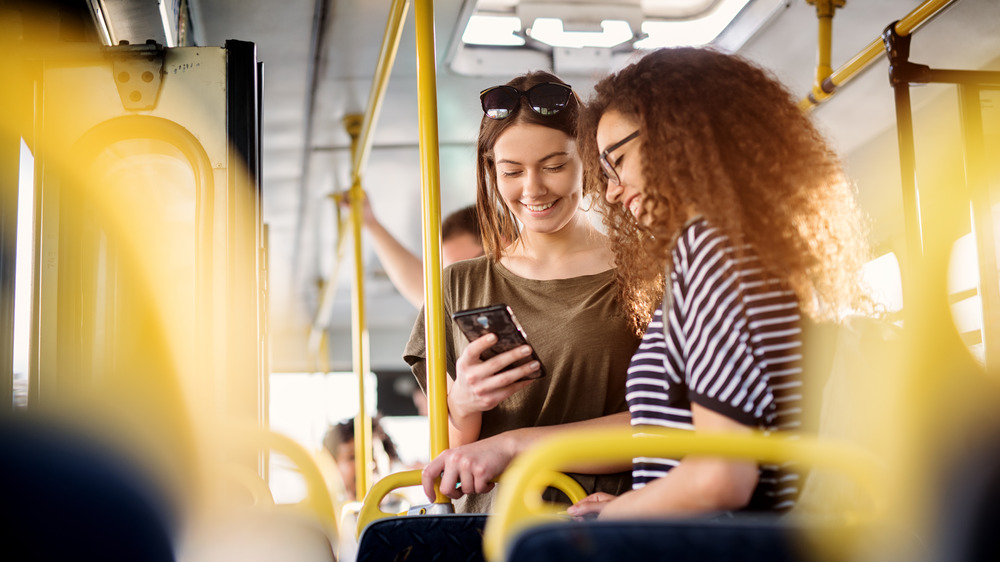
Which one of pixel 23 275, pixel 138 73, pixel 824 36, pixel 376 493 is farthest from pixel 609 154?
pixel 824 36

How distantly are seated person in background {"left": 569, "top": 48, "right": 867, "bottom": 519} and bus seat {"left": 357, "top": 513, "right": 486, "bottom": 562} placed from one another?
0.19 meters

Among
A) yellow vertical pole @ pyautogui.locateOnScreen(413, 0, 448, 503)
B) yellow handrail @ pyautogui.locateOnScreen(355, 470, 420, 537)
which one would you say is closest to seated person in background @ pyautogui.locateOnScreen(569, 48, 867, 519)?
yellow handrail @ pyautogui.locateOnScreen(355, 470, 420, 537)

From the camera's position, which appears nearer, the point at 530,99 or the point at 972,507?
the point at 972,507

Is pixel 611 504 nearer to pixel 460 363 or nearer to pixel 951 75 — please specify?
pixel 460 363

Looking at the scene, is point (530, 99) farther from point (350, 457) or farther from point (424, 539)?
point (350, 457)

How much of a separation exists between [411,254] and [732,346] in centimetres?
379

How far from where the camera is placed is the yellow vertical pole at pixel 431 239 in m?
2.10

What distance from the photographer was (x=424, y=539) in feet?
5.20

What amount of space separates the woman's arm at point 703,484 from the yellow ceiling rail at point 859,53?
1.25 meters

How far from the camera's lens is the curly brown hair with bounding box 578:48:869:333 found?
Answer: 1.30 meters

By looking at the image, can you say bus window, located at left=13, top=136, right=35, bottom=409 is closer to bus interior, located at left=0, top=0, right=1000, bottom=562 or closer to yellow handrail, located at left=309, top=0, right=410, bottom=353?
bus interior, located at left=0, top=0, right=1000, bottom=562

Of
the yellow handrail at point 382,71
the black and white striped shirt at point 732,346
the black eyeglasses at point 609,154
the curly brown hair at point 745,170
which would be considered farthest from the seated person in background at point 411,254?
the black and white striped shirt at point 732,346

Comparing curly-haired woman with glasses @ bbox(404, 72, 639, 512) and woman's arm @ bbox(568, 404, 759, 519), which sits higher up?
curly-haired woman with glasses @ bbox(404, 72, 639, 512)

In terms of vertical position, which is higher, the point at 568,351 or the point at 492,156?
the point at 492,156
